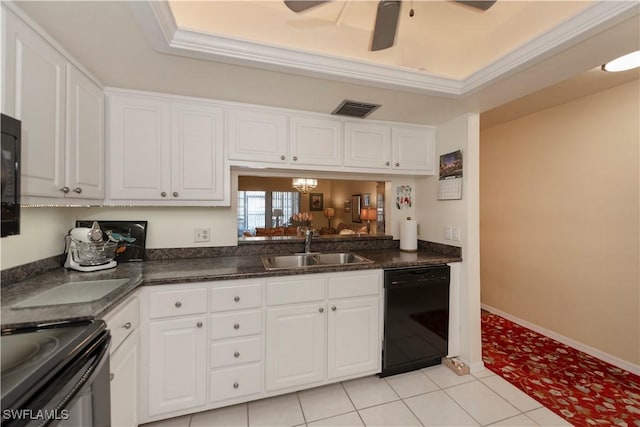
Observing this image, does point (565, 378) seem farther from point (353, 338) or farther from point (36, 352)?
point (36, 352)

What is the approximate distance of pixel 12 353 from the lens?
810mm

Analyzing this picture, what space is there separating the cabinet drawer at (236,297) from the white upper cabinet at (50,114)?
0.96 metres

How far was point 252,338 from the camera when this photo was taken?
5.81ft

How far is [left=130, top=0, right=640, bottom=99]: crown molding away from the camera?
1170 millimetres

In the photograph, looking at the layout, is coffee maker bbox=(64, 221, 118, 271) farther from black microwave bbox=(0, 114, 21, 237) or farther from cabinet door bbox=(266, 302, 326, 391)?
cabinet door bbox=(266, 302, 326, 391)

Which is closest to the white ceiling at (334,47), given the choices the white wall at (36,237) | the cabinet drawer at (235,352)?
the white wall at (36,237)

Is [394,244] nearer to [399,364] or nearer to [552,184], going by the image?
[399,364]

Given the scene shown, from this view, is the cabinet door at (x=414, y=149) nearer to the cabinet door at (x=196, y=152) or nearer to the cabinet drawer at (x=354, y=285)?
the cabinet drawer at (x=354, y=285)

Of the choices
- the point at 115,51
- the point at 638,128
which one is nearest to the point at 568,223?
the point at 638,128

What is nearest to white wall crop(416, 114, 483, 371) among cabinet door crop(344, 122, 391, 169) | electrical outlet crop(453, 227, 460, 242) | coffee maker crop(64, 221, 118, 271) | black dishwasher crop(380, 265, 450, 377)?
electrical outlet crop(453, 227, 460, 242)

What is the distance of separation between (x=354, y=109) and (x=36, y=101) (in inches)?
72.5

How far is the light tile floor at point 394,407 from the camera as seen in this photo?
1.70m

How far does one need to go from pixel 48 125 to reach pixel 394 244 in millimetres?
2710

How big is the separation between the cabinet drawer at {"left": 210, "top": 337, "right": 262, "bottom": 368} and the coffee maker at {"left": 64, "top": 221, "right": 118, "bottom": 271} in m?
0.93
